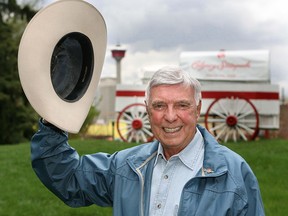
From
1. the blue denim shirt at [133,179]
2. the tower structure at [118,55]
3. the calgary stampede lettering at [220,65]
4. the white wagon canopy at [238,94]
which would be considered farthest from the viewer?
the tower structure at [118,55]

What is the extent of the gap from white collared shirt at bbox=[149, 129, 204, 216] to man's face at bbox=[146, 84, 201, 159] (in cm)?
4

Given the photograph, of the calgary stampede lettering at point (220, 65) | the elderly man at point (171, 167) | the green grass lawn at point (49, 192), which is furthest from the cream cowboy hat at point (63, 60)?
the calgary stampede lettering at point (220, 65)

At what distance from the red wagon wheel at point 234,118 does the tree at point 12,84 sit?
33.7ft

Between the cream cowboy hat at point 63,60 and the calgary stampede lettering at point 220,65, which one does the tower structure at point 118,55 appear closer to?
the calgary stampede lettering at point 220,65

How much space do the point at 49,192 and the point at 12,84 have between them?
51.2 feet

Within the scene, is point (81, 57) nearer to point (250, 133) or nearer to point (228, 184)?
point (228, 184)

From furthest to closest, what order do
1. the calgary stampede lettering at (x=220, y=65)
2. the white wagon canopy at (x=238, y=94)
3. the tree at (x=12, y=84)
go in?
the tree at (x=12, y=84) < the calgary stampede lettering at (x=220, y=65) < the white wagon canopy at (x=238, y=94)

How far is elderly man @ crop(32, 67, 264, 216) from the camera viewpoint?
1.96 m

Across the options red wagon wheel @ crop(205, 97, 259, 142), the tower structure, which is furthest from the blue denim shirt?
the tower structure

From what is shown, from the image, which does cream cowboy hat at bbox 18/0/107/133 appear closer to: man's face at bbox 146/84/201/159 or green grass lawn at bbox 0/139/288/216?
man's face at bbox 146/84/201/159

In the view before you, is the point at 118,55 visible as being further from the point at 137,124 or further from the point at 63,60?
the point at 63,60

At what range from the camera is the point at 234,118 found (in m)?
13.1

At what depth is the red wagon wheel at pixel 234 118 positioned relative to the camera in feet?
43.0

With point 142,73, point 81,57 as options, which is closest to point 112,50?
point 142,73
